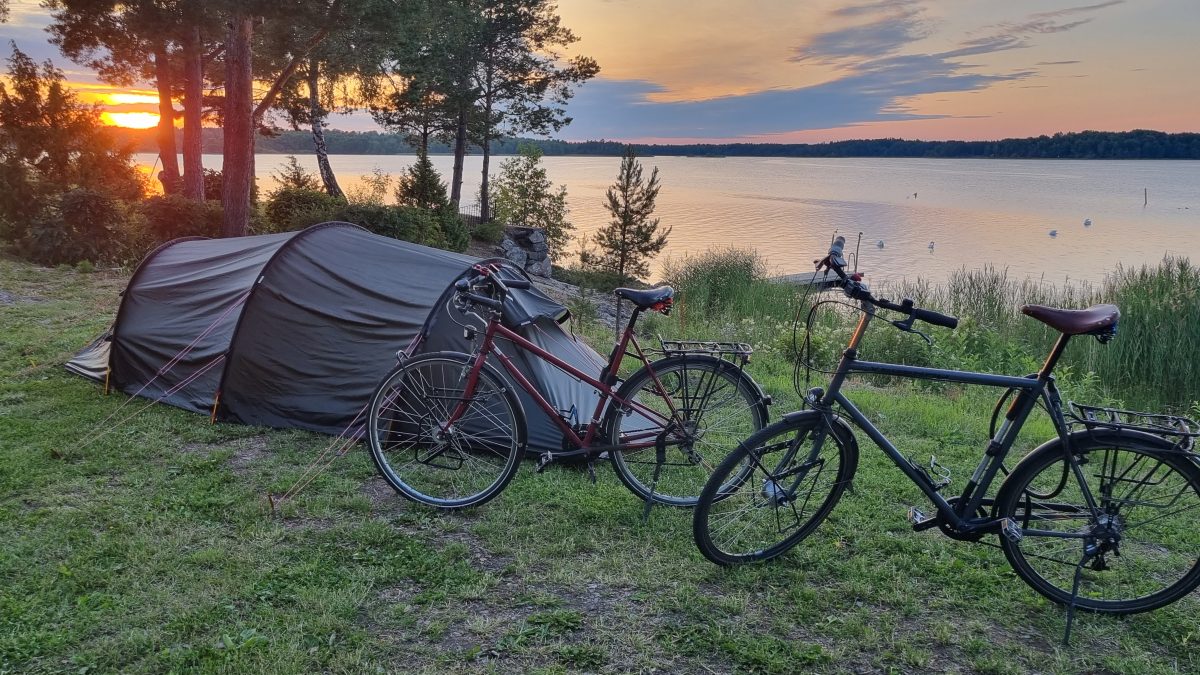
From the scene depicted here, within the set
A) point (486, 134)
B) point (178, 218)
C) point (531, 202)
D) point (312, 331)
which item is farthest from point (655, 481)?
point (531, 202)

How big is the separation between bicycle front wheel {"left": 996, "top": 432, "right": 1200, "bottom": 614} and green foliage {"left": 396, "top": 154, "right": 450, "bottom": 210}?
20.0 m

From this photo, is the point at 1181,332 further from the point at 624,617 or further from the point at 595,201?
the point at 595,201

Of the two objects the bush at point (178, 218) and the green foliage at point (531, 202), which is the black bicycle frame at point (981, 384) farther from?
the green foliage at point (531, 202)

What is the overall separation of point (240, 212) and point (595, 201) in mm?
46408

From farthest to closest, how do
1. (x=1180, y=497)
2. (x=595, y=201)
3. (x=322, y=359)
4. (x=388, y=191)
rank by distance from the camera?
(x=595, y=201) → (x=388, y=191) → (x=322, y=359) → (x=1180, y=497)

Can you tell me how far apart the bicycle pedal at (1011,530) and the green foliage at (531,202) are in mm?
29932

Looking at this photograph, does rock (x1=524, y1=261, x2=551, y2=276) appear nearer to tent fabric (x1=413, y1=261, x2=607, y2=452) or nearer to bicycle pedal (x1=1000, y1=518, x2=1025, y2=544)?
tent fabric (x1=413, y1=261, x2=607, y2=452)

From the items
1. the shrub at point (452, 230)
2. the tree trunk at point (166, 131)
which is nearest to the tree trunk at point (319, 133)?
the tree trunk at point (166, 131)

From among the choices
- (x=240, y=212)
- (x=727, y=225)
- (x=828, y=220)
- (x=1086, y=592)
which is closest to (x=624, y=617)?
(x=1086, y=592)

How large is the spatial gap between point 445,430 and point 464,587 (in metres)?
1.07

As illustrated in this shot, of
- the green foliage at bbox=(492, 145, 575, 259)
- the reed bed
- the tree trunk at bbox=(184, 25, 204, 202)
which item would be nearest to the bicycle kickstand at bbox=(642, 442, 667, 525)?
the reed bed

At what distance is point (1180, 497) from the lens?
3.05m

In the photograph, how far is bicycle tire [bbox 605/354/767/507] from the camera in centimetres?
408

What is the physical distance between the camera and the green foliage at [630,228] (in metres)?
29.6
